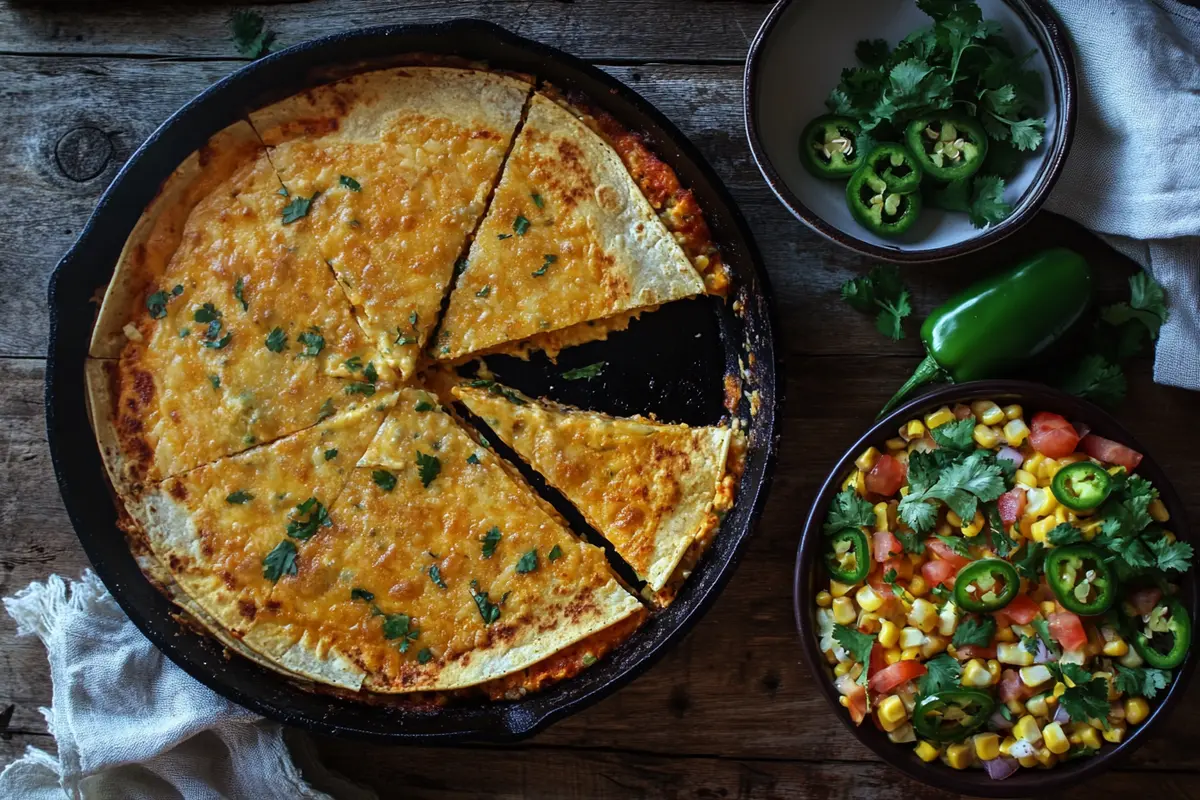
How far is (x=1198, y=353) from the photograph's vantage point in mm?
4043

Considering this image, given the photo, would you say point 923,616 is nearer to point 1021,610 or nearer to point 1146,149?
point 1021,610

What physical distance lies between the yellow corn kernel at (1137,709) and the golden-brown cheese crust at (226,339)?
3.51 metres

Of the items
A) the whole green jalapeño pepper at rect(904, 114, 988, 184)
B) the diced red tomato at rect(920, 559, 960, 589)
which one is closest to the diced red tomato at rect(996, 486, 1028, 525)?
the diced red tomato at rect(920, 559, 960, 589)

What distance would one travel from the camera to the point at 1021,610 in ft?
12.3

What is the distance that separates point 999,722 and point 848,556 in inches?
34.4

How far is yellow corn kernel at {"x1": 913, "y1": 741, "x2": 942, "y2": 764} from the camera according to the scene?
3.81 m

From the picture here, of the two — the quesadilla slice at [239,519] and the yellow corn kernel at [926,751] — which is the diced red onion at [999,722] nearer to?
the yellow corn kernel at [926,751]

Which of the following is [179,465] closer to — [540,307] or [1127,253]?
[540,307]

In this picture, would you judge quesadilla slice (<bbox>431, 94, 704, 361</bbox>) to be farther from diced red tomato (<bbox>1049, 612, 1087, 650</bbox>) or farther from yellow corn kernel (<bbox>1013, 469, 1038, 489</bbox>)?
diced red tomato (<bbox>1049, 612, 1087, 650</bbox>)

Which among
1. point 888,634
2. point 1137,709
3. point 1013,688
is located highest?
point 888,634

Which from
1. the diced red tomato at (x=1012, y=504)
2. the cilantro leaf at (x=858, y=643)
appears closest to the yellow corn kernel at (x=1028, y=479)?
the diced red tomato at (x=1012, y=504)

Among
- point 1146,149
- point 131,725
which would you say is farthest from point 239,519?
point 1146,149

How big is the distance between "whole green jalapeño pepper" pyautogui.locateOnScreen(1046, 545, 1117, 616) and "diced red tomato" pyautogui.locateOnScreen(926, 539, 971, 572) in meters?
0.31

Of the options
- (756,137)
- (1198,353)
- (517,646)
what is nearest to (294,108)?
(756,137)
